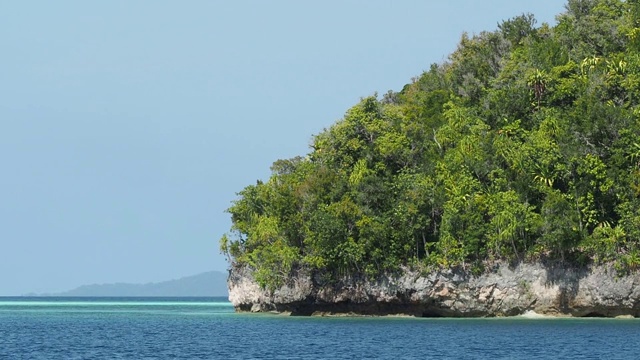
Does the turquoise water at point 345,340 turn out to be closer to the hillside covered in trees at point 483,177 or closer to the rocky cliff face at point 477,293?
the rocky cliff face at point 477,293

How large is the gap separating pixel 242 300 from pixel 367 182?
79.2 ft

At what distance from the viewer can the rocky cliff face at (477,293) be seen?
234 feet

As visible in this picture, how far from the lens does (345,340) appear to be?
5762 cm

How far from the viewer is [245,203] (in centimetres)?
9919

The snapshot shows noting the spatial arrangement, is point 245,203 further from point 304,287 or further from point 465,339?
point 465,339

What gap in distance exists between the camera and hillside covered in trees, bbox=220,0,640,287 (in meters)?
72.9

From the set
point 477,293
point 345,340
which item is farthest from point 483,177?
point 345,340

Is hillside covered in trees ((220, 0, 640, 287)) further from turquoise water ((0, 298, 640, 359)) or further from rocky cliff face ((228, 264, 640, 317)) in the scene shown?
turquoise water ((0, 298, 640, 359))

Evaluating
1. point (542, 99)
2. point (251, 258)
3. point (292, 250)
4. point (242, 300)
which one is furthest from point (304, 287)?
point (542, 99)

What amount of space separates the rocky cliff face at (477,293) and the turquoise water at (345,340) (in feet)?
6.67

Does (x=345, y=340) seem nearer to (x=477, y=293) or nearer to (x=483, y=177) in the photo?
(x=477, y=293)

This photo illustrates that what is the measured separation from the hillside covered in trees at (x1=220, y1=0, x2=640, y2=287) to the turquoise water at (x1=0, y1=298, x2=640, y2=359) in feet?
18.7

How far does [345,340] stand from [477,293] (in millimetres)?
21076

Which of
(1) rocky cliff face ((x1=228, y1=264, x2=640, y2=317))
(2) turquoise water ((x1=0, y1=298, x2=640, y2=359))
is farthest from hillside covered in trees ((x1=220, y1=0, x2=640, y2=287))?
(2) turquoise water ((x1=0, y1=298, x2=640, y2=359))
